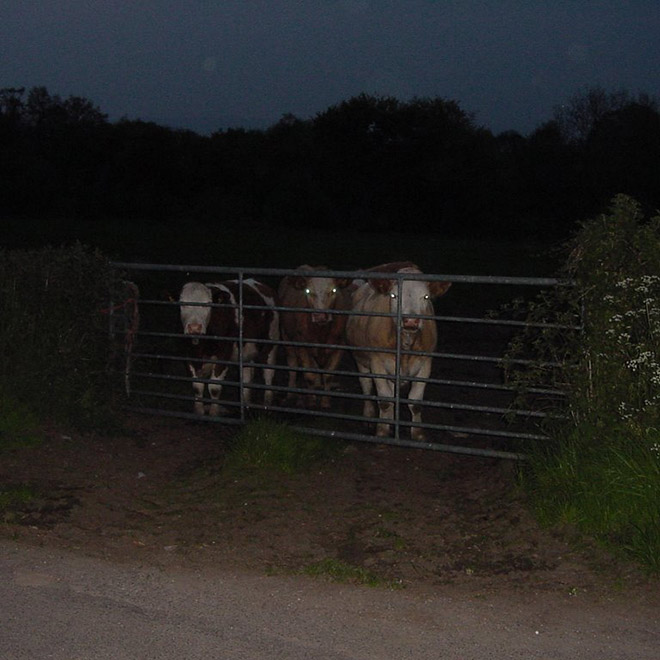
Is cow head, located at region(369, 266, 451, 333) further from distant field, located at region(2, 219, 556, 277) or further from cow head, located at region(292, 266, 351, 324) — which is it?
distant field, located at region(2, 219, 556, 277)

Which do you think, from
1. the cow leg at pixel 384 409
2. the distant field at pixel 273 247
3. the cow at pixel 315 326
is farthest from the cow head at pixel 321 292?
the distant field at pixel 273 247

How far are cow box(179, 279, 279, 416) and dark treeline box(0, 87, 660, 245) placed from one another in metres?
34.0

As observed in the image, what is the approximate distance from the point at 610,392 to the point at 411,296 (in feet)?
8.97

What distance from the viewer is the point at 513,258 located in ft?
113

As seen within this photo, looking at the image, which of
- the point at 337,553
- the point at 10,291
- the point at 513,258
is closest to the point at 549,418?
the point at 337,553

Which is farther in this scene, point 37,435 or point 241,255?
point 241,255

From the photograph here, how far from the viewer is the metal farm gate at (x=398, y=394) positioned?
738cm

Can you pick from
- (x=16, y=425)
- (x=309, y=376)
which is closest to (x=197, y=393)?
(x=309, y=376)

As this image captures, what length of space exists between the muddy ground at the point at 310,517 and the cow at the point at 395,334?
0.72m

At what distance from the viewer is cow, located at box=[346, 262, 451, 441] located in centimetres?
844

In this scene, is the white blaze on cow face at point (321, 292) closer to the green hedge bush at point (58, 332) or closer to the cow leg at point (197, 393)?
the cow leg at point (197, 393)

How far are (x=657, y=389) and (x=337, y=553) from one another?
2.25m

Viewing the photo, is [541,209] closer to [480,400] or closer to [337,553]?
[480,400]

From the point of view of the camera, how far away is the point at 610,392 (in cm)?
607
